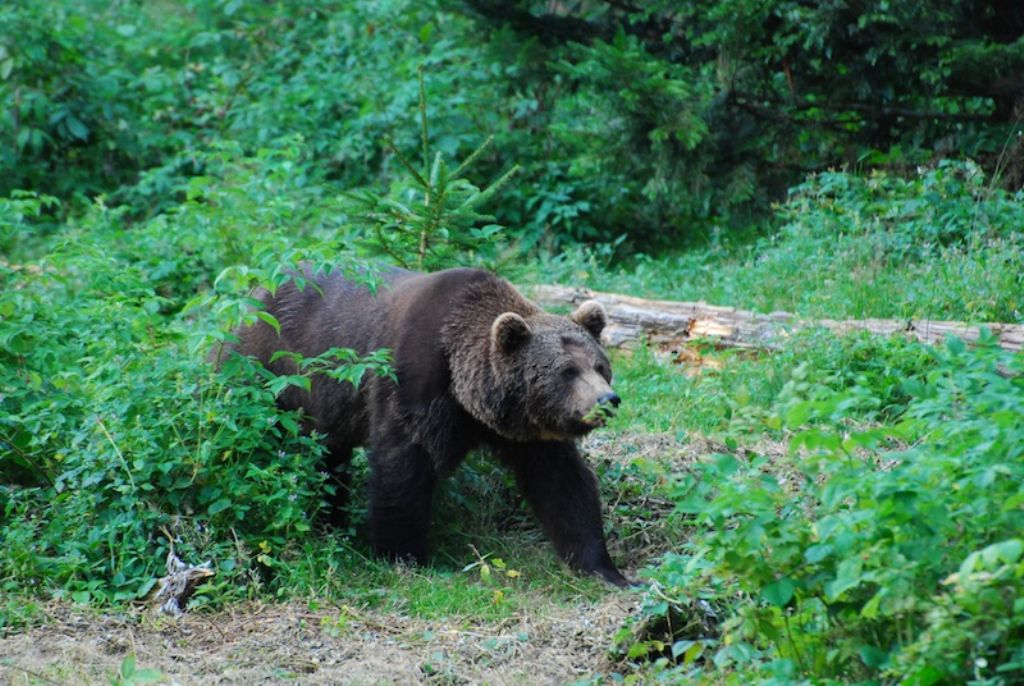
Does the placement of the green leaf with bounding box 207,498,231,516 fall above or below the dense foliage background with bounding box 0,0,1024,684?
below

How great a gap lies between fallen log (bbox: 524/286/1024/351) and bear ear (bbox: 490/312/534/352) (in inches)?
114

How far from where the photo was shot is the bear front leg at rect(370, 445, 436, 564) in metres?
7.20

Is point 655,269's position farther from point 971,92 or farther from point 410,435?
point 410,435

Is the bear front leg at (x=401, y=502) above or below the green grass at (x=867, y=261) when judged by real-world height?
below

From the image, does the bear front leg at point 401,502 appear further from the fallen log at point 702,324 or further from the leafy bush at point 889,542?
the fallen log at point 702,324

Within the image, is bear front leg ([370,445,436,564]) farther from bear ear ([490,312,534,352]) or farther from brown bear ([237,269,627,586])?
bear ear ([490,312,534,352])

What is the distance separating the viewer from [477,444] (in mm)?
7477

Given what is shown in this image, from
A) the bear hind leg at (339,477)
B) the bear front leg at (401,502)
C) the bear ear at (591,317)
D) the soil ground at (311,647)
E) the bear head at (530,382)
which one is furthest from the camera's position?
the bear hind leg at (339,477)

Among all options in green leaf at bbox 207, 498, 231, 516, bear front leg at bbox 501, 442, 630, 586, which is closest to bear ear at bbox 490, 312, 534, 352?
bear front leg at bbox 501, 442, 630, 586

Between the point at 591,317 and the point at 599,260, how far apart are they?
222 inches

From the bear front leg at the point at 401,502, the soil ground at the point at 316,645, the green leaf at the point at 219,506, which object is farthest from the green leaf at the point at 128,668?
the bear front leg at the point at 401,502

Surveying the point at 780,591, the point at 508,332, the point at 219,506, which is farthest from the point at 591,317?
the point at 780,591

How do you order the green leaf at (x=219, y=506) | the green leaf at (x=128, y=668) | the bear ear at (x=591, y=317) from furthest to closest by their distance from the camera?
the bear ear at (x=591, y=317)
the green leaf at (x=219, y=506)
the green leaf at (x=128, y=668)

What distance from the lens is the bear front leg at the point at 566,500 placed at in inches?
282
